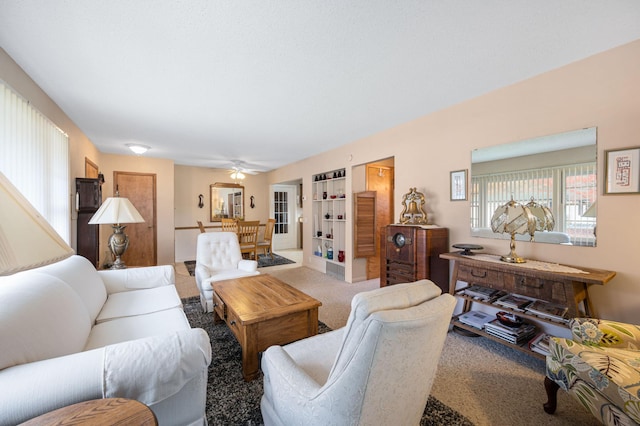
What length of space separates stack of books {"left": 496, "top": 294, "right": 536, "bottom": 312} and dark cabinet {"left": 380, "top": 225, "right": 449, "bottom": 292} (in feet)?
1.95

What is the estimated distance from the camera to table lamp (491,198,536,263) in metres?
2.11

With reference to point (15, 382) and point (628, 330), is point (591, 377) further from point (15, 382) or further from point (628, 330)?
point (15, 382)

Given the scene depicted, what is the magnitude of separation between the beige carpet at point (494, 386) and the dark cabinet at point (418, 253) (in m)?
0.62

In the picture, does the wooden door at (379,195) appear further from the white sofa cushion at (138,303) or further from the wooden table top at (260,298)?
the white sofa cushion at (138,303)

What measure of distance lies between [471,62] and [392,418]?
243cm

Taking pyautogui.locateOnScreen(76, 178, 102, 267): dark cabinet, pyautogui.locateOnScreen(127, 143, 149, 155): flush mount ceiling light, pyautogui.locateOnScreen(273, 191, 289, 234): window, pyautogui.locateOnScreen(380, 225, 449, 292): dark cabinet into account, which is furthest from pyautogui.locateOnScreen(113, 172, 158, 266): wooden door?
pyautogui.locateOnScreen(380, 225, 449, 292): dark cabinet

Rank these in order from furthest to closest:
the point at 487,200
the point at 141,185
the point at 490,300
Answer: the point at 141,185
the point at 487,200
the point at 490,300

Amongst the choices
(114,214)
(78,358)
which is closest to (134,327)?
(78,358)

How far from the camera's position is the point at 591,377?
1214 mm

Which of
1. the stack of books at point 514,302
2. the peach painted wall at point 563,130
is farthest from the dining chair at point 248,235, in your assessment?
the stack of books at point 514,302

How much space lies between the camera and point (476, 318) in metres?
2.39

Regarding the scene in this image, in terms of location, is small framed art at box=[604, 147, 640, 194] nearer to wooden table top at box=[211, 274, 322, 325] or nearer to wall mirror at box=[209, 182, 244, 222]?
wooden table top at box=[211, 274, 322, 325]

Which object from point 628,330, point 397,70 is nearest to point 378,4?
point 397,70

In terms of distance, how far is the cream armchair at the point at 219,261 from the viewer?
9.98 feet
